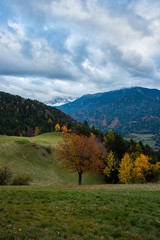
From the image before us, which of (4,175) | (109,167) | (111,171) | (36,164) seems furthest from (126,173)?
(4,175)

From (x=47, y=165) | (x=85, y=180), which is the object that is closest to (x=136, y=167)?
(x=85, y=180)

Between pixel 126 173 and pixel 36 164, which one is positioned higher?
pixel 36 164

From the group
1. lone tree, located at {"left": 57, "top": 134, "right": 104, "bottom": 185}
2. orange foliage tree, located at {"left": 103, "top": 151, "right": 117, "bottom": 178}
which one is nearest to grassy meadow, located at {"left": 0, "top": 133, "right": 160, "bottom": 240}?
lone tree, located at {"left": 57, "top": 134, "right": 104, "bottom": 185}

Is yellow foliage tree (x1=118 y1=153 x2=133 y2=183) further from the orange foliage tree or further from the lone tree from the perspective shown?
the lone tree

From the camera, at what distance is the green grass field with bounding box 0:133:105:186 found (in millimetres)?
42828

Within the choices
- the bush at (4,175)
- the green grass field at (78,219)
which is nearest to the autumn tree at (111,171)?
the bush at (4,175)

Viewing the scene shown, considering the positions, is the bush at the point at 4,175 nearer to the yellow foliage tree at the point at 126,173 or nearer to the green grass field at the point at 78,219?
the green grass field at the point at 78,219

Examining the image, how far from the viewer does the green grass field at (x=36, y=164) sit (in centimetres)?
4283

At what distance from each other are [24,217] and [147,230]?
8.04 meters

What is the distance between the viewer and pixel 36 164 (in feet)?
161

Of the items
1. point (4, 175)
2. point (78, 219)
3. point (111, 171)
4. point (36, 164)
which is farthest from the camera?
point (111, 171)

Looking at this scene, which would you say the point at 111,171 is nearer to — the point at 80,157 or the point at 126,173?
the point at 126,173

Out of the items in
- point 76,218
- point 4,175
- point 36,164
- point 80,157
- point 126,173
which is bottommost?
point 126,173

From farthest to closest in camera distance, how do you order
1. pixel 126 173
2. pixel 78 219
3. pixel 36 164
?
pixel 126 173
pixel 36 164
pixel 78 219
